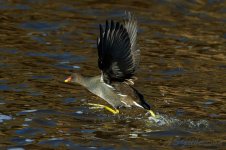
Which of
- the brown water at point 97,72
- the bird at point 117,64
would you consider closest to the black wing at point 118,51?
the bird at point 117,64

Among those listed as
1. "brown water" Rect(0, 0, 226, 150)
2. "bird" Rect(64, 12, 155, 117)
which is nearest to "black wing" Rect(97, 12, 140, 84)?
"bird" Rect(64, 12, 155, 117)

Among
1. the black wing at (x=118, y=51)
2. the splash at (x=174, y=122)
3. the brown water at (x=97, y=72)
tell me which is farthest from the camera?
the splash at (x=174, y=122)

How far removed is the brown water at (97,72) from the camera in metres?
9.77

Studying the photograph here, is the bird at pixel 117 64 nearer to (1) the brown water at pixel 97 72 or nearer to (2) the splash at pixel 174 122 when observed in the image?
(2) the splash at pixel 174 122

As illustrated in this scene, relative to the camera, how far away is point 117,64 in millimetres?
9820

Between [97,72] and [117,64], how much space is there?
3.28 metres

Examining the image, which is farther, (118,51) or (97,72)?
(97,72)

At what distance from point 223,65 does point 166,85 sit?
1.61 metres

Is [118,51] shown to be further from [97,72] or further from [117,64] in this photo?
[97,72]

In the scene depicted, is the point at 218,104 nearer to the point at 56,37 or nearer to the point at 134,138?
the point at 134,138

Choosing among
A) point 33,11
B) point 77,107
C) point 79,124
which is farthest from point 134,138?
point 33,11

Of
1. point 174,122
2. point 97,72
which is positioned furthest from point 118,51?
point 97,72

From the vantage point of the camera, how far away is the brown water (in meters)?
9.77

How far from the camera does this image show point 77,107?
11078mm
